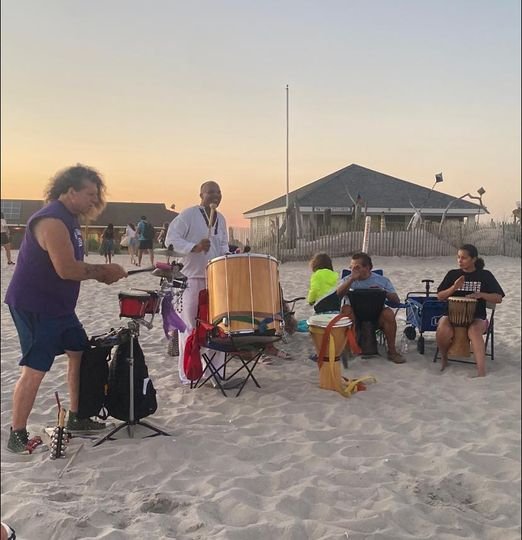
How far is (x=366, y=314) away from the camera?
12.8 feet

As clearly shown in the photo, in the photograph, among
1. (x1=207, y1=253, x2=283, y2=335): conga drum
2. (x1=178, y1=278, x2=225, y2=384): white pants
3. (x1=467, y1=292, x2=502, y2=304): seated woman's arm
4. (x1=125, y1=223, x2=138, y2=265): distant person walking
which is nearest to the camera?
(x1=125, y1=223, x2=138, y2=265): distant person walking

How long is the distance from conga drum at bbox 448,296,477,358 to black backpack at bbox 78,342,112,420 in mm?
1810

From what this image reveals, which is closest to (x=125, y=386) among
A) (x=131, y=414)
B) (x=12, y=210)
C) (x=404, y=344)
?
(x=131, y=414)

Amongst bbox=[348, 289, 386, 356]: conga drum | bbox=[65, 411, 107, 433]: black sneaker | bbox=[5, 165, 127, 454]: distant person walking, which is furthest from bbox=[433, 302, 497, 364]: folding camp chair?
bbox=[65, 411, 107, 433]: black sneaker

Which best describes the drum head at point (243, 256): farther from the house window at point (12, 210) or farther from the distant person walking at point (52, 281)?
the house window at point (12, 210)

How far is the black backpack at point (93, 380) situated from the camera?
2578 millimetres

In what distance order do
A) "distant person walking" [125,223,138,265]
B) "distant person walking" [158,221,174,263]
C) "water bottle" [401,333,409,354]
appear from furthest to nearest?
"water bottle" [401,333,409,354] → "distant person walking" [158,221,174,263] → "distant person walking" [125,223,138,265]

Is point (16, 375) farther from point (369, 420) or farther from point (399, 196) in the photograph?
point (399, 196)

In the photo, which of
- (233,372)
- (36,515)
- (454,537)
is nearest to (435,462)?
(454,537)

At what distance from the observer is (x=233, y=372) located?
3824 millimetres

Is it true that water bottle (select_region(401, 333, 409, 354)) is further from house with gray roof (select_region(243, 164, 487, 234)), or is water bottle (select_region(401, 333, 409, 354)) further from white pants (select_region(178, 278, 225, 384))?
house with gray roof (select_region(243, 164, 487, 234))

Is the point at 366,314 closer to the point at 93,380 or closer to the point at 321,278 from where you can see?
the point at 321,278

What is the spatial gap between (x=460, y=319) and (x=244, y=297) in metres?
1.40

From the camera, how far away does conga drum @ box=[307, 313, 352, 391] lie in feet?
11.2
